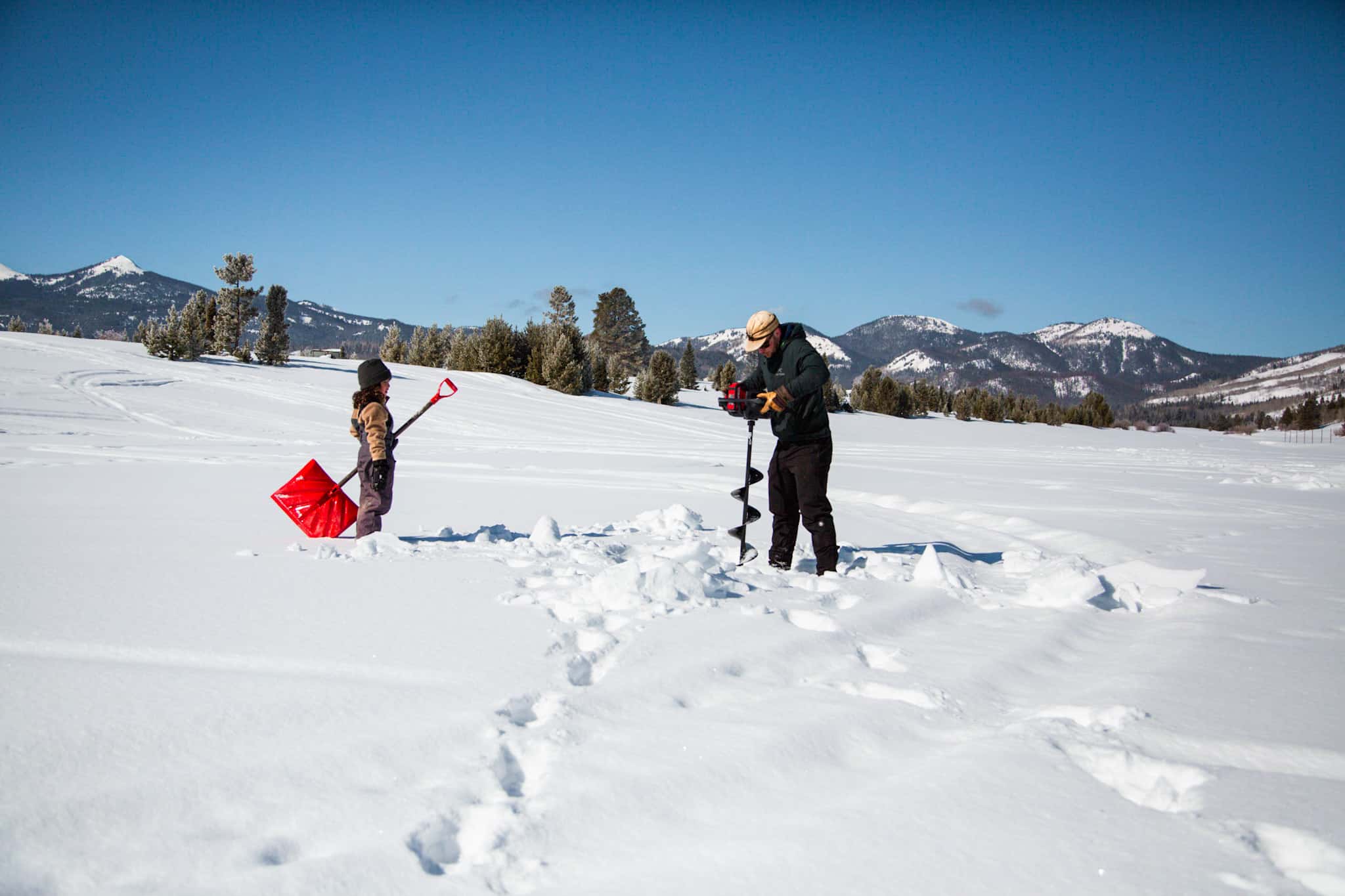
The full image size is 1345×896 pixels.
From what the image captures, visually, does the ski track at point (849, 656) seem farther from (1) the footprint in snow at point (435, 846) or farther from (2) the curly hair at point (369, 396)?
(2) the curly hair at point (369, 396)

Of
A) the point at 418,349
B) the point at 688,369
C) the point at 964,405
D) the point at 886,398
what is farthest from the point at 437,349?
the point at 964,405

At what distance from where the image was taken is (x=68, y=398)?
16.2 metres

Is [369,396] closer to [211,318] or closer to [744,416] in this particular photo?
[744,416]

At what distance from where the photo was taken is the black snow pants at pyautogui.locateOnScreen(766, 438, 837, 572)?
4.63 meters

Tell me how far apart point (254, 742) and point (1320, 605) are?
5.24 metres

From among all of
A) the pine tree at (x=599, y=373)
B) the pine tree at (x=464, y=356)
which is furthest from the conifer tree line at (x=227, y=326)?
the pine tree at (x=599, y=373)

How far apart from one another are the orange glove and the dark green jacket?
0.12ft

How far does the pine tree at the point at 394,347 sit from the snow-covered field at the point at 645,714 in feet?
122

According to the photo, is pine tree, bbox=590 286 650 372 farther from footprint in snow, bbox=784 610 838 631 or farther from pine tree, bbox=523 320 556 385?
footprint in snow, bbox=784 610 838 631

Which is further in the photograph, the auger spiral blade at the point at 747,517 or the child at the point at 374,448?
the child at the point at 374,448

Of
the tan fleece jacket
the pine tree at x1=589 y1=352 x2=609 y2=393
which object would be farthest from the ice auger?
the pine tree at x1=589 y1=352 x2=609 y2=393

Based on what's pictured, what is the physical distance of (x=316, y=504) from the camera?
5.18 meters

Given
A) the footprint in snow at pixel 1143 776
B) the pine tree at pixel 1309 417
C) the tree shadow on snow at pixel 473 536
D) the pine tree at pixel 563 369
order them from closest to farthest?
the footprint in snow at pixel 1143 776
the tree shadow on snow at pixel 473 536
the pine tree at pixel 563 369
the pine tree at pixel 1309 417

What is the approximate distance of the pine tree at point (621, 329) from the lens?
6000 cm
